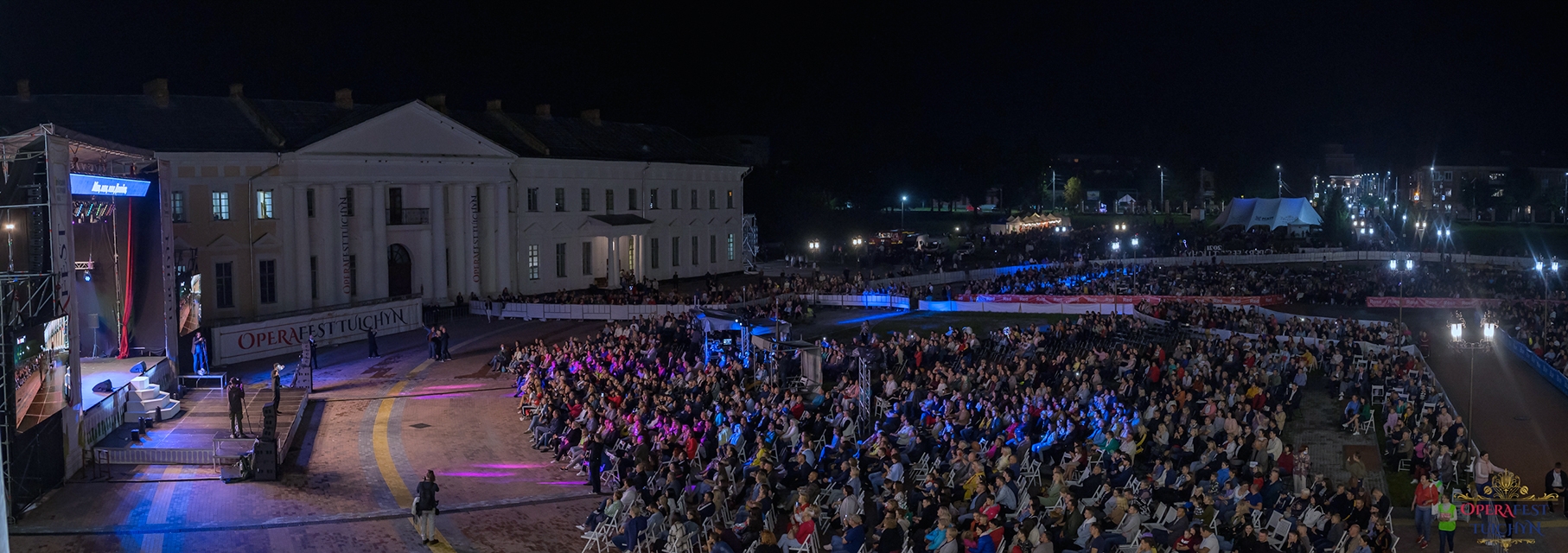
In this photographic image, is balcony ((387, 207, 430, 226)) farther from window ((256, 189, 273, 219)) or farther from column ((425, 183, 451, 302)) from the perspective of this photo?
window ((256, 189, 273, 219))

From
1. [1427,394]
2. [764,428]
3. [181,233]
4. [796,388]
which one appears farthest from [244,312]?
[1427,394]

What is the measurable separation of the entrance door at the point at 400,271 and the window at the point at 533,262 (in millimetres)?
5199

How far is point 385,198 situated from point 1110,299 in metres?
25.5

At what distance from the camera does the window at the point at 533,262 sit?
46331mm

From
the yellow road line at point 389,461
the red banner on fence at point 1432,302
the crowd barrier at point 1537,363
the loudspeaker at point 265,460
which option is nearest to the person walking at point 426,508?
the yellow road line at point 389,461

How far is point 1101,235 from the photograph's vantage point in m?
69.3

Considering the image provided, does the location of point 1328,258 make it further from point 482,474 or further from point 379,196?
point 482,474

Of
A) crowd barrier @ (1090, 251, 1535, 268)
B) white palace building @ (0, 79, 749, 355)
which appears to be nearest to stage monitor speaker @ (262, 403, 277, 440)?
white palace building @ (0, 79, 749, 355)

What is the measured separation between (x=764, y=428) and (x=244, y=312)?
25921 millimetres

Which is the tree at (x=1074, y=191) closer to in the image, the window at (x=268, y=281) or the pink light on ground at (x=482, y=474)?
the window at (x=268, y=281)

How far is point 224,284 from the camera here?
37.2m

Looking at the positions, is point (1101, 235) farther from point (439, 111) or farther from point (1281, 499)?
point (1281, 499)

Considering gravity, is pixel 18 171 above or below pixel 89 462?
above

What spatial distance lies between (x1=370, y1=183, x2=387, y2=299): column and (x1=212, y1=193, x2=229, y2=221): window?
4.67 m
